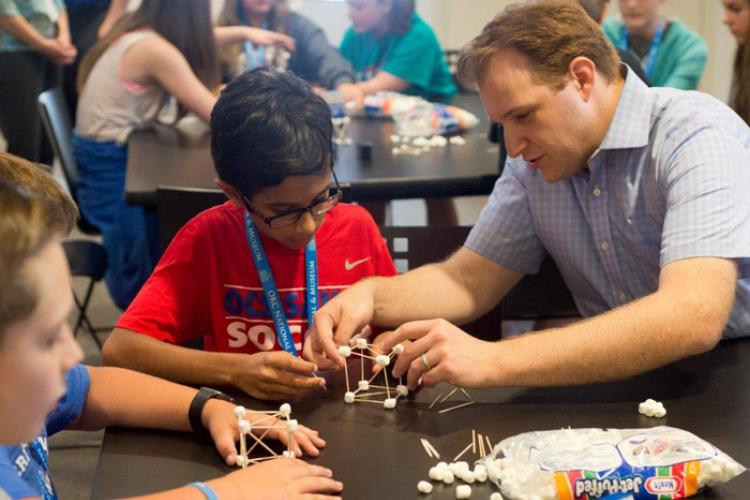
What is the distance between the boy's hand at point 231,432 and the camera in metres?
1.46

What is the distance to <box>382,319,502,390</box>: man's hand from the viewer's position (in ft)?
5.27

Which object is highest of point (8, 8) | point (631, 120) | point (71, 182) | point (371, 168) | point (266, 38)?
point (631, 120)

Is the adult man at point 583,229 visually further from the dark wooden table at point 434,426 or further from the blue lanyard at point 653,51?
the blue lanyard at point 653,51

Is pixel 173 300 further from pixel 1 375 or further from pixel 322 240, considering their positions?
pixel 1 375

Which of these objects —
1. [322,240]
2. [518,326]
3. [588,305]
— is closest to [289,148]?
[322,240]

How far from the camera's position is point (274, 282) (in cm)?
201

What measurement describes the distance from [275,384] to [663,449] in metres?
0.63

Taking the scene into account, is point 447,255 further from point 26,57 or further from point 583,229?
point 26,57

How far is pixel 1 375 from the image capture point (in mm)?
1047

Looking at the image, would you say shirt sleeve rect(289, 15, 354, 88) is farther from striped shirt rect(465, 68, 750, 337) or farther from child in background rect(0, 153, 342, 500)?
child in background rect(0, 153, 342, 500)

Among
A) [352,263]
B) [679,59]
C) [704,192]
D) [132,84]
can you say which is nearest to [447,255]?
[352,263]

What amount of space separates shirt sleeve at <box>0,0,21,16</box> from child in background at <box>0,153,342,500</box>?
4.10 meters

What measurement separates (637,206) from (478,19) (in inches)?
241

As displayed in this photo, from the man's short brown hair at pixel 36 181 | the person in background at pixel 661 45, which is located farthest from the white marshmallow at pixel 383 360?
the person in background at pixel 661 45
